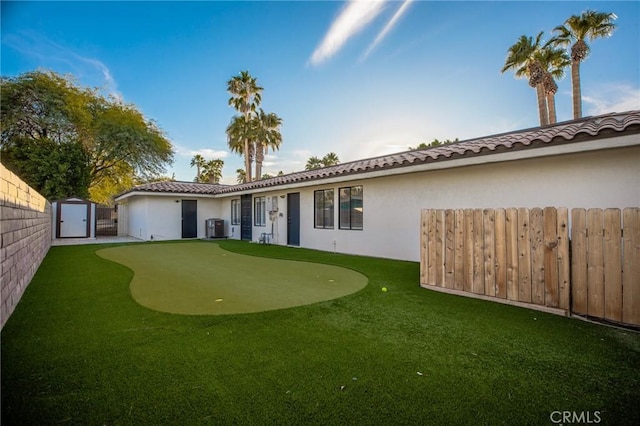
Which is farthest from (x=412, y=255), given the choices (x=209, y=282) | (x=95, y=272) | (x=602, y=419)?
(x=95, y=272)

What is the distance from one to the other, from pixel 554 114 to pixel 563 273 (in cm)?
1837

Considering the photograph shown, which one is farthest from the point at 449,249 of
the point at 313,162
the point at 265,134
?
the point at 313,162

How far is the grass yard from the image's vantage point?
2029mm

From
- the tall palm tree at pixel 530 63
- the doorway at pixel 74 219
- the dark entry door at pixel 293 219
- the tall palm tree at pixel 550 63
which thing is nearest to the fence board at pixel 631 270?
the dark entry door at pixel 293 219

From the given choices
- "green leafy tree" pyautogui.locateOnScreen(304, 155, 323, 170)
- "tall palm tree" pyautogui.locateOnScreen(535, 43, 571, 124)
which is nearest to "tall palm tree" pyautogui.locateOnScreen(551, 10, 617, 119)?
"tall palm tree" pyautogui.locateOnScreen(535, 43, 571, 124)

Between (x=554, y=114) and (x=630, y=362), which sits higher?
(x=554, y=114)

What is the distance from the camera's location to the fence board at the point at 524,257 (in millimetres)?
4312

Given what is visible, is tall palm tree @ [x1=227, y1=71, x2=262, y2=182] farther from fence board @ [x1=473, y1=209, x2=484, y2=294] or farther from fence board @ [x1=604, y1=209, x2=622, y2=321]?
fence board @ [x1=604, y1=209, x2=622, y2=321]

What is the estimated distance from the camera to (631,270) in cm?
351

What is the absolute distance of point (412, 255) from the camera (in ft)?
27.7

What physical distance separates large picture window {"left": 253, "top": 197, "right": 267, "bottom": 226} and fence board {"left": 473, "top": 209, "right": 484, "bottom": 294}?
10900 mm

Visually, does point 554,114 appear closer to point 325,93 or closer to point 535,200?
point 325,93

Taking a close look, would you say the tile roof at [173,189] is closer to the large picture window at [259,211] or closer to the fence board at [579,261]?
the large picture window at [259,211]

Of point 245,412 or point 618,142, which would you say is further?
point 618,142
